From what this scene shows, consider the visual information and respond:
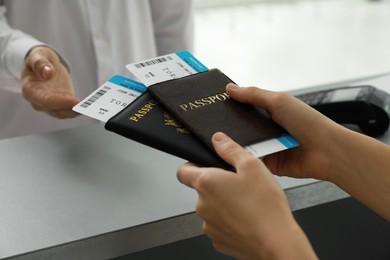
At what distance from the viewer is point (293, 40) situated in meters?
4.13

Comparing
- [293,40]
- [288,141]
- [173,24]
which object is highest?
[288,141]

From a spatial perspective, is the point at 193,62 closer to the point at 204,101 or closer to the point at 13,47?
the point at 204,101

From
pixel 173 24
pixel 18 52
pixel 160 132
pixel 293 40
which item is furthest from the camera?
pixel 293 40

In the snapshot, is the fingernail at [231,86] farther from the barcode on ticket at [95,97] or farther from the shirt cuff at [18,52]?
the shirt cuff at [18,52]

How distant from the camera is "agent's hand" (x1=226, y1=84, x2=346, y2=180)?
876 millimetres

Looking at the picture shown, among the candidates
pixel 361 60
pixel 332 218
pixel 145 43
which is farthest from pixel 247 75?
pixel 332 218

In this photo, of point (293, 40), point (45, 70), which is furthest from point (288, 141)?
point (293, 40)

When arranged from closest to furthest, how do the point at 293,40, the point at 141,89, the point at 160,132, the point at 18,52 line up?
1. the point at 160,132
2. the point at 141,89
3. the point at 18,52
4. the point at 293,40

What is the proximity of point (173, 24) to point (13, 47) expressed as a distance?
1.75ft

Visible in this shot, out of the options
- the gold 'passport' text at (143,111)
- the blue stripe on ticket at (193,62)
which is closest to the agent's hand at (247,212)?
the gold 'passport' text at (143,111)

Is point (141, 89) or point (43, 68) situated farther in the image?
point (43, 68)

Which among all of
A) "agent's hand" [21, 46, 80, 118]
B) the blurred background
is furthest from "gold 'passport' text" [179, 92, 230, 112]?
the blurred background

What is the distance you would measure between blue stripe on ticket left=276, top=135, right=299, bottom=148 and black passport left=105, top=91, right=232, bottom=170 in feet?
0.35

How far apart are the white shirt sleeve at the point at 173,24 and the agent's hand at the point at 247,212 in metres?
1.00
